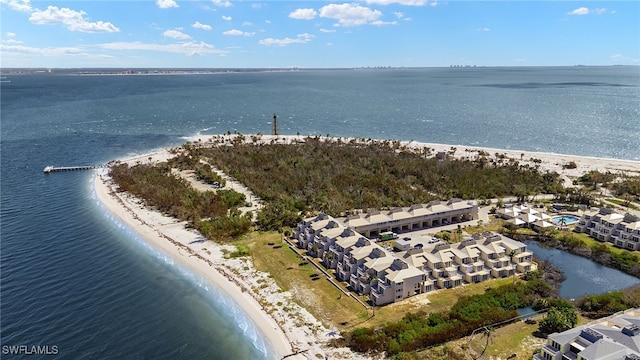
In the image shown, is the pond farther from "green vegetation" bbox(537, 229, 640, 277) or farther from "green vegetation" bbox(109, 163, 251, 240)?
"green vegetation" bbox(109, 163, 251, 240)

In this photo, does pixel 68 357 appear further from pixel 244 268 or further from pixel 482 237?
pixel 482 237

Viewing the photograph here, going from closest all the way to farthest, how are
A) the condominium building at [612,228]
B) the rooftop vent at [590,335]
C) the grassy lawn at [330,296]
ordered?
the rooftop vent at [590,335]
the grassy lawn at [330,296]
the condominium building at [612,228]

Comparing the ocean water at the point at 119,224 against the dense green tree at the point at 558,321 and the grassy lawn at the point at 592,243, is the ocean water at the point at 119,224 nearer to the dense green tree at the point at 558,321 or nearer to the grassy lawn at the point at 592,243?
the dense green tree at the point at 558,321

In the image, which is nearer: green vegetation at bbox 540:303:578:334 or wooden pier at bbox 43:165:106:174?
green vegetation at bbox 540:303:578:334

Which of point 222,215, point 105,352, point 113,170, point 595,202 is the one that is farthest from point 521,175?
point 113,170

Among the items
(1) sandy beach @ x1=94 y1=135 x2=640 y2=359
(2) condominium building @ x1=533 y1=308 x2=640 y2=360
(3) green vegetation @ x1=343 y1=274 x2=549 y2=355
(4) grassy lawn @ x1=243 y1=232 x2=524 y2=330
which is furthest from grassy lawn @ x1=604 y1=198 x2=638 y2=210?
(2) condominium building @ x1=533 y1=308 x2=640 y2=360

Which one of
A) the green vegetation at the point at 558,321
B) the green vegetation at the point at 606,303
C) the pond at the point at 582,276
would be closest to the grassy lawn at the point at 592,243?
the pond at the point at 582,276

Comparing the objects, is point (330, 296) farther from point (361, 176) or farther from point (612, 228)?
point (612, 228)
